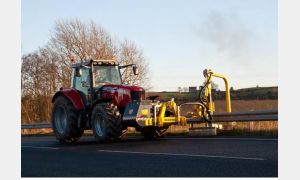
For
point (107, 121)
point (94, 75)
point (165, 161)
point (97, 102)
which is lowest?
point (165, 161)

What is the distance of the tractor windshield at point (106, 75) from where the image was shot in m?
16.0

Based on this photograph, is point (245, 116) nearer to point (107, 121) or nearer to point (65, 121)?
point (107, 121)

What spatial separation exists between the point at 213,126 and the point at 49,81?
25407 millimetres

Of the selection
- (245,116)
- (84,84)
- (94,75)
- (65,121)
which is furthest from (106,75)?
(245,116)

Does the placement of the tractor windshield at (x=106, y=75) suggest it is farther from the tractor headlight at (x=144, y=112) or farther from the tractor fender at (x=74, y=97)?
the tractor headlight at (x=144, y=112)

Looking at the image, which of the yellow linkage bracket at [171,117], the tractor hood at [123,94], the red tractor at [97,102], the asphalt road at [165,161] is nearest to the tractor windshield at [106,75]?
the red tractor at [97,102]

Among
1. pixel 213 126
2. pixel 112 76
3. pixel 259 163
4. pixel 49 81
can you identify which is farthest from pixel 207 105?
pixel 49 81

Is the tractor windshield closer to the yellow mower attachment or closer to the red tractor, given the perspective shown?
the red tractor

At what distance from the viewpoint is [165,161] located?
939 centimetres

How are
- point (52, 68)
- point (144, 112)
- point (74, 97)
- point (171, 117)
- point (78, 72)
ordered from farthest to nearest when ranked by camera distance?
point (52, 68) < point (74, 97) < point (78, 72) < point (171, 117) < point (144, 112)

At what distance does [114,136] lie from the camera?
569 inches

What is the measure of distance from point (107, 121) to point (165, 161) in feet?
17.2

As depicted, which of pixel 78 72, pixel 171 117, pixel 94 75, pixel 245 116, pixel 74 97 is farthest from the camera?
pixel 74 97

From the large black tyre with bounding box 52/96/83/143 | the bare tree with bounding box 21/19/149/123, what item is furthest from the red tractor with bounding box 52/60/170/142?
the bare tree with bounding box 21/19/149/123
